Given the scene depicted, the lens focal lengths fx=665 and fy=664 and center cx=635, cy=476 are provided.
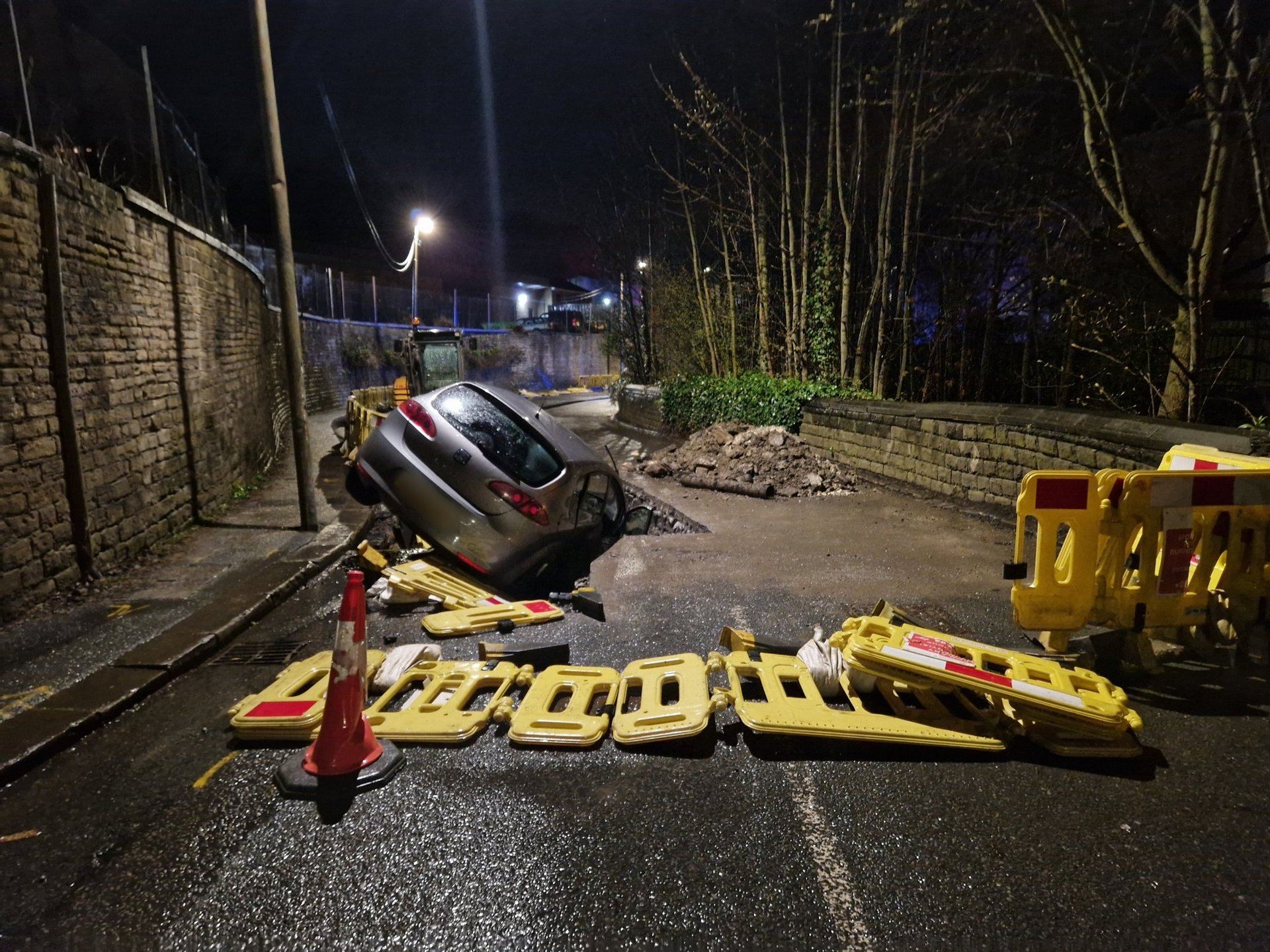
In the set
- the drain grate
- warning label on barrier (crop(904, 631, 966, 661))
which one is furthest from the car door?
warning label on barrier (crop(904, 631, 966, 661))

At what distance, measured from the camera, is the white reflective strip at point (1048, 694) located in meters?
2.87

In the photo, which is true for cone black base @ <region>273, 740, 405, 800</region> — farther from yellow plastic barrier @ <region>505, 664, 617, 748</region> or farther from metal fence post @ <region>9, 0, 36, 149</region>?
metal fence post @ <region>9, 0, 36, 149</region>

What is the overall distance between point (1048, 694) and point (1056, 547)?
3.58 ft

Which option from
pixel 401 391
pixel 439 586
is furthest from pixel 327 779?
pixel 401 391

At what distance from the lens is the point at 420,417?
5.75 meters

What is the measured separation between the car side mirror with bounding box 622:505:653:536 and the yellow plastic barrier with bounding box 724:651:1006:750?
5.34 m

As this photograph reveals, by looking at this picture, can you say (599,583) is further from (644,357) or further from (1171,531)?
(644,357)

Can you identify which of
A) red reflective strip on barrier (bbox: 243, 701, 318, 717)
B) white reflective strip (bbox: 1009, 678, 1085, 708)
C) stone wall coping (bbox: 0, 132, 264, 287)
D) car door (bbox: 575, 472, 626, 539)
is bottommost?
red reflective strip on barrier (bbox: 243, 701, 318, 717)

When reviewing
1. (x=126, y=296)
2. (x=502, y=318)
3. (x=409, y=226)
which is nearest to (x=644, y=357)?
(x=126, y=296)

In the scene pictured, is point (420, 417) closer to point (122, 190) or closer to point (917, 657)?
point (122, 190)

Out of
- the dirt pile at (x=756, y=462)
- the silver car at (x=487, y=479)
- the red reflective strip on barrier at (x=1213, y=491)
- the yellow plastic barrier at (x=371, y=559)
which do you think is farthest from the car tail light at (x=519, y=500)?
the dirt pile at (x=756, y=462)

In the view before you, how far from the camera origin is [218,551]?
6.15 metres

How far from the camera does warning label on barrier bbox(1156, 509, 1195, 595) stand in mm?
3592

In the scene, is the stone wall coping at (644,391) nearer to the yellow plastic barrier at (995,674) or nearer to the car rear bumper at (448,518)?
the car rear bumper at (448,518)
